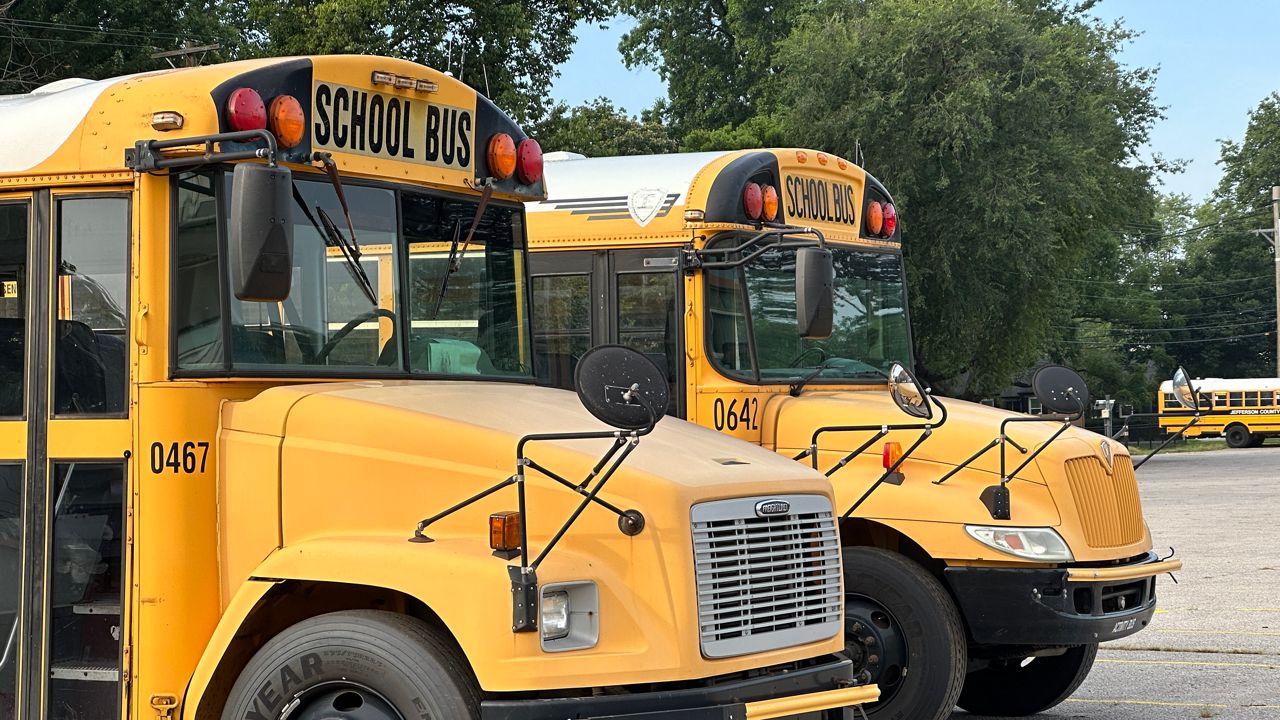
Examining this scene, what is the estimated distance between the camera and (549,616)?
438cm

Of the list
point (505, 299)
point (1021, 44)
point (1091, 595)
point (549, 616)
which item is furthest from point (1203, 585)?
point (1021, 44)

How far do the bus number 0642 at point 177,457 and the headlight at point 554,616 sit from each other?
1.31 m

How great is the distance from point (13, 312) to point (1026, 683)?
5.51 meters

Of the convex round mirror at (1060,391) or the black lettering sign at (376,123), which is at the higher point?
the black lettering sign at (376,123)

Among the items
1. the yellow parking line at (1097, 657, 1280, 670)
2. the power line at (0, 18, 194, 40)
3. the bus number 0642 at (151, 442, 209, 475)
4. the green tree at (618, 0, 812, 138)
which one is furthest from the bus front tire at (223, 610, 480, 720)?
the green tree at (618, 0, 812, 138)

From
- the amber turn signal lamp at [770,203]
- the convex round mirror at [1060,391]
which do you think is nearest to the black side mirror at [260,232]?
the amber turn signal lamp at [770,203]

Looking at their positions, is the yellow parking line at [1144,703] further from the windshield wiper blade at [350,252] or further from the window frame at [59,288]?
the window frame at [59,288]

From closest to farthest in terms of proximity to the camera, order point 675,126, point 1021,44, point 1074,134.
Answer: point 1021,44 < point 1074,134 < point 675,126

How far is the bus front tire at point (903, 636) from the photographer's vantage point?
7.03 metres

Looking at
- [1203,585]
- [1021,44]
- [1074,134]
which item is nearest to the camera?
[1203,585]

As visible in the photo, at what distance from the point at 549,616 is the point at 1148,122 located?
41.4 metres

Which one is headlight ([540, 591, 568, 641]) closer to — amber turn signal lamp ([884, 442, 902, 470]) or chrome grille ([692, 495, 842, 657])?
chrome grille ([692, 495, 842, 657])

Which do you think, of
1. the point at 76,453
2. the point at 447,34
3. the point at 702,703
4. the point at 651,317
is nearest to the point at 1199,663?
the point at 651,317

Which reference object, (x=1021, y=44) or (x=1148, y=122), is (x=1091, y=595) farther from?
(x=1148, y=122)
